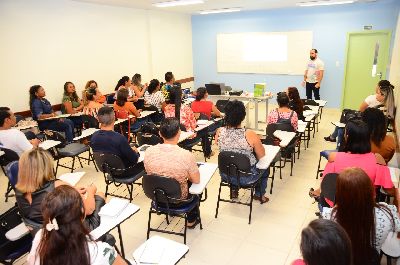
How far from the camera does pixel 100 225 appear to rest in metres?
2.33

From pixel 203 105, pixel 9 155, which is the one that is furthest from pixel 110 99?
pixel 9 155

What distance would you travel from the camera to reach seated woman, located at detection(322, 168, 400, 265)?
1.95 metres

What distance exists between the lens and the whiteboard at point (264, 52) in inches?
362

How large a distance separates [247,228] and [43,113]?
188 inches

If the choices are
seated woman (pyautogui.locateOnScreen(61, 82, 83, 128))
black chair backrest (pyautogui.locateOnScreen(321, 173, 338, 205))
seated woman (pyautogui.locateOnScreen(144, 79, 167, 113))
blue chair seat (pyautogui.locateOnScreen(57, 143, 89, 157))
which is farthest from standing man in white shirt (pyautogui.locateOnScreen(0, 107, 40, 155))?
black chair backrest (pyautogui.locateOnScreen(321, 173, 338, 205))

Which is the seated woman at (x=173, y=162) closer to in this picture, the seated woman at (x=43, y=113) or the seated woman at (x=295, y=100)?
the seated woman at (x=295, y=100)

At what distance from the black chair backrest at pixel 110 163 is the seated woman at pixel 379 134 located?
2.91 metres

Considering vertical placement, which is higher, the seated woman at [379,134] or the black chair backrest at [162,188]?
the seated woman at [379,134]

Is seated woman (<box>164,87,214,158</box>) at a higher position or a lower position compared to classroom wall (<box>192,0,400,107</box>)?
lower

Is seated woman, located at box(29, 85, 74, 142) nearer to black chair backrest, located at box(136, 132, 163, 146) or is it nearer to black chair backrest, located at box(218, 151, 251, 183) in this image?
black chair backrest, located at box(136, 132, 163, 146)

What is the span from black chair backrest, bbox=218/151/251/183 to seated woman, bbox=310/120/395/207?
89 centimetres

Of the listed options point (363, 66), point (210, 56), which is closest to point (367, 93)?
point (363, 66)

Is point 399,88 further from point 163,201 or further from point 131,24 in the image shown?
point 131,24

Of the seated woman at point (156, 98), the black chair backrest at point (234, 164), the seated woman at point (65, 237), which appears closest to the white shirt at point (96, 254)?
the seated woman at point (65, 237)
